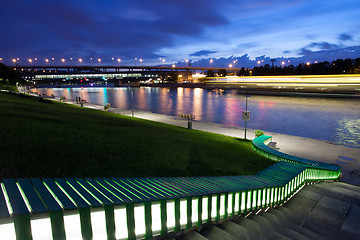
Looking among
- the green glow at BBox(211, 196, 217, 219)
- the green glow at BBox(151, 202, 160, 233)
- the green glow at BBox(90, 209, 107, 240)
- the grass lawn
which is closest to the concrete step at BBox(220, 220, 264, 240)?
the green glow at BBox(211, 196, 217, 219)

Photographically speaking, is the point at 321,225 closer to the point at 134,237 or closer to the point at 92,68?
the point at 134,237

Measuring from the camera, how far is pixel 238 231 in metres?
4.89

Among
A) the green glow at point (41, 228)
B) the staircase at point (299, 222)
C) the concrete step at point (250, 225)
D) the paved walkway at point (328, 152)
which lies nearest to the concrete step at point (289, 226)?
the staircase at point (299, 222)

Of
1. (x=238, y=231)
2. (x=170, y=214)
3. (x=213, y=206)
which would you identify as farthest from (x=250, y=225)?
(x=170, y=214)

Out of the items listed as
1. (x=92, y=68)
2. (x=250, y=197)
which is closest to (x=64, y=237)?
(x=250, y=197)

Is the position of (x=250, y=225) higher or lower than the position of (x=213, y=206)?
lower

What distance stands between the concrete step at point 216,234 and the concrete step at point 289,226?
1922 mm

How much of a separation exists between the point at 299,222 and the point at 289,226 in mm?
865

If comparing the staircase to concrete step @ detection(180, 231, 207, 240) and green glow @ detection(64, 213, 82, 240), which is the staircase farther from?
green glow @ detection(64, 213, 82, 240)

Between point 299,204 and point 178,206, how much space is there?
5.85 meters

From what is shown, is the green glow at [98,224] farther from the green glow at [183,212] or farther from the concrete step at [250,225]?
the concrete step at [250,225]

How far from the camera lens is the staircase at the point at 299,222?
15.6 feet

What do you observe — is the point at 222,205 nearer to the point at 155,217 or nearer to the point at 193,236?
the point at 193,236

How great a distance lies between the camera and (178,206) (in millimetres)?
4301
